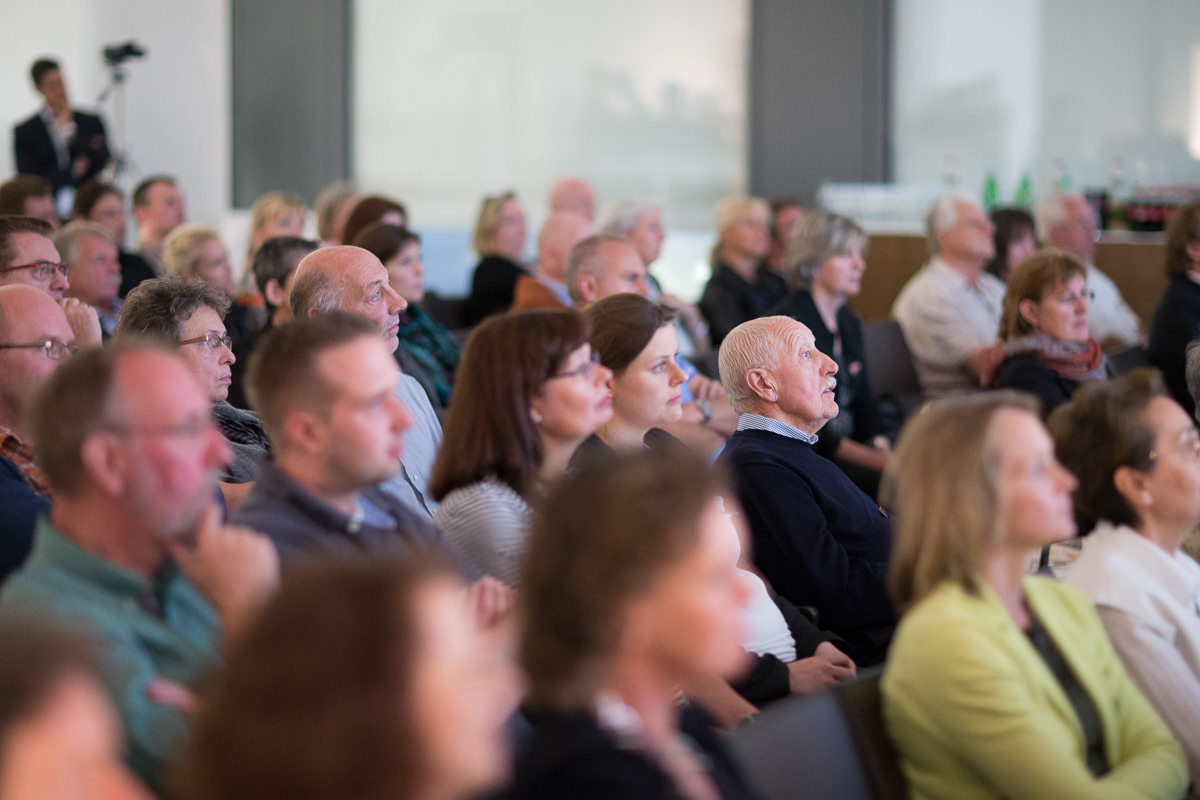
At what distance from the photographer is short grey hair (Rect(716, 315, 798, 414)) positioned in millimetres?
2908

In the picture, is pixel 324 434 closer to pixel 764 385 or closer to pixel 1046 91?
pixel 764 385

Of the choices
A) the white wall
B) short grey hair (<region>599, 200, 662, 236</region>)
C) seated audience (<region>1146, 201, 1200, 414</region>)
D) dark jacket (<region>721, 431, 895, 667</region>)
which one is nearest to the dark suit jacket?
the white wall

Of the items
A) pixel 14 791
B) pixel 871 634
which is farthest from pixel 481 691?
pixel 871 634

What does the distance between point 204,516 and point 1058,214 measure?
5.54 m

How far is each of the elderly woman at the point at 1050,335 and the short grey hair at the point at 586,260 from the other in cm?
127

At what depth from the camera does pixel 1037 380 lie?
13.5 ft

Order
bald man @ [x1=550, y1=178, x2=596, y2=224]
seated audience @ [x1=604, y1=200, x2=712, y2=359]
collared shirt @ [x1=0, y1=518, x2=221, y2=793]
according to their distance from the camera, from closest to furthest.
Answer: collared shirt @ [x1=0, y1=518, x2=221, y2=793]
seated audience @ [x1=604, y1=200, x2=712, y2=359]
bald man @ [x1=550, y1=178, x2=596, y2=224]

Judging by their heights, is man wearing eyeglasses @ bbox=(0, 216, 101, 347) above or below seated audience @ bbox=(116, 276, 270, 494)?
above

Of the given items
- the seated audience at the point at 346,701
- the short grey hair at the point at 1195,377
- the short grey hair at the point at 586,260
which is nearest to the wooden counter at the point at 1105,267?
the short grey hair at the point at 586,260

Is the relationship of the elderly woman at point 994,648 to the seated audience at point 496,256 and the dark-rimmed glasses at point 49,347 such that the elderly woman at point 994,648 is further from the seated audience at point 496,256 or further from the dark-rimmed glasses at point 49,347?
the seated audience at point 496,256

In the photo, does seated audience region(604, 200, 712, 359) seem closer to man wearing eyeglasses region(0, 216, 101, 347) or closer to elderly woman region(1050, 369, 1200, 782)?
man wearing eyeglasses region(0, 216, 101, 347)

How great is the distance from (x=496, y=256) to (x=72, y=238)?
2227 mm

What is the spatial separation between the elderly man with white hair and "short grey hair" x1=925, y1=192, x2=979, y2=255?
2.97 m

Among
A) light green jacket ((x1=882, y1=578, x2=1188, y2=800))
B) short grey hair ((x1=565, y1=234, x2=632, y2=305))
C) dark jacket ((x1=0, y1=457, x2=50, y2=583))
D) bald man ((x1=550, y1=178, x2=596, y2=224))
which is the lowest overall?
light green jacket ((x1=882, y1=578, x2=1188, y2=800))
